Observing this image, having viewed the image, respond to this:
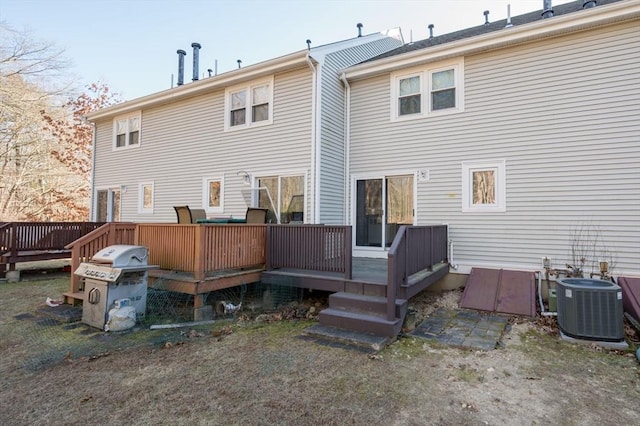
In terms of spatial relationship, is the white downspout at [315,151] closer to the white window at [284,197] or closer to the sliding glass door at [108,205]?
the white window at [284,197]

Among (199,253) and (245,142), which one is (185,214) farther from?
(199,253)

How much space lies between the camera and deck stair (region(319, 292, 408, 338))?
4305mm

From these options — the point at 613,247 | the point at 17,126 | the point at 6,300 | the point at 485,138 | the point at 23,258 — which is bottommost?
the point at 6,300

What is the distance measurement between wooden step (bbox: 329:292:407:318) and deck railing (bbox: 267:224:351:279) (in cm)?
44

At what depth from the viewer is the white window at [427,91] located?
7.28 m

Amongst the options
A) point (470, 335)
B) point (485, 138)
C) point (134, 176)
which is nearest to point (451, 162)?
point (485, 138)

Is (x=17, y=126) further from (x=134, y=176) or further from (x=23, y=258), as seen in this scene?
(x=23, y=258)

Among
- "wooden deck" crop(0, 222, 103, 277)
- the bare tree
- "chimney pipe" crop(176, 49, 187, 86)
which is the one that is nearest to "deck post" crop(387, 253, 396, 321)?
"wooden deck" crop(0, 222, 103, 277)

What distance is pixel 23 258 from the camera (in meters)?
8.47

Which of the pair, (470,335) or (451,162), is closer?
(470,335)

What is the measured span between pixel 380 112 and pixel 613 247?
5.16 metres

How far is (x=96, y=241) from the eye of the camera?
235 inches

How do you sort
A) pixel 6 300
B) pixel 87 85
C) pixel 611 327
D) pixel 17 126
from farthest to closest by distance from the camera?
pixel 87 85, pixel 17 126, pixel 6 300, pixel 611 327

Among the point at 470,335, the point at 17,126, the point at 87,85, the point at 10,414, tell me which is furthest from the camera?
the point at 87,85
